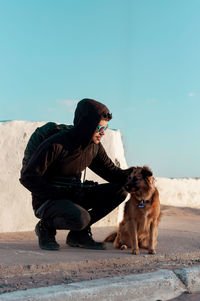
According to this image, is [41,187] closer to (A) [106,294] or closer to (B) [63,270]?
(B) [63,270]

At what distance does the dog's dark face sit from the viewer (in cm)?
417

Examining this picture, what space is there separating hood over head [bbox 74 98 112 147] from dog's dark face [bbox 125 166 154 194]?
678 millimetres

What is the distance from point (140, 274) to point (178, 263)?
79 centimetres

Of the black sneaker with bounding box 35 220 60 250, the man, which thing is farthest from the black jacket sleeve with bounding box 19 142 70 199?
the black sneaker with bounding box 35 220 60 250

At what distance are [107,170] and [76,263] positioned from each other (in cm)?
136

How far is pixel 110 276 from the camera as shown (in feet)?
10.1

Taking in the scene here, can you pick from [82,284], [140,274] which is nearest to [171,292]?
[140,274]

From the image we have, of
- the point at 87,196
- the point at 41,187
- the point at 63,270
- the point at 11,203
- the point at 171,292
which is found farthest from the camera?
the point at 11,203

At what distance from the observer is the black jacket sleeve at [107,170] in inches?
173

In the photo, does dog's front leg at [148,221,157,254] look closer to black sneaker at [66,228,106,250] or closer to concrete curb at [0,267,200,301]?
black sneaker at [66,228,106,250]

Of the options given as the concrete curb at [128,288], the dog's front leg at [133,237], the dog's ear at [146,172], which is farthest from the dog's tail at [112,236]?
the concrete curb at [128,288]

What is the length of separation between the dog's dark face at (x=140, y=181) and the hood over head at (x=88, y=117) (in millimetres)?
678

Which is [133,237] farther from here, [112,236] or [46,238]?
[46,238]

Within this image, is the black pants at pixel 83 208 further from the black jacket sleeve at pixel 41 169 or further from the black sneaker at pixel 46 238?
the black jacket sleeve at pixel 41 169
